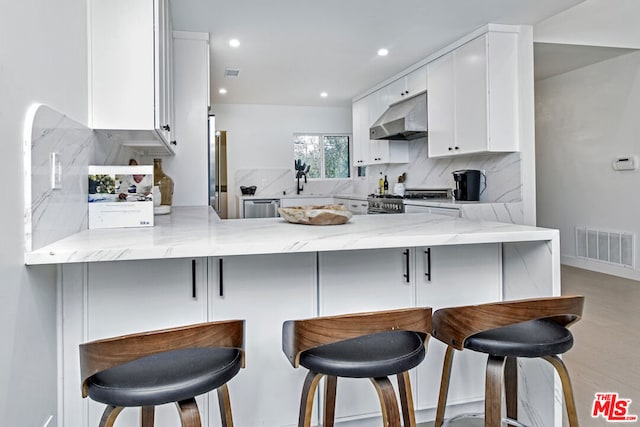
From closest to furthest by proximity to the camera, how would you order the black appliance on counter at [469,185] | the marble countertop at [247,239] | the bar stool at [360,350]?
the bar stool at [360,350], the marble countertop at [247,239], the black appliance on counter at [469,185]

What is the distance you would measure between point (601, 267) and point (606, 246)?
0.88 feet

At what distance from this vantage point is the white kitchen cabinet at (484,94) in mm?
3854

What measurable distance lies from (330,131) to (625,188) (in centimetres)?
427

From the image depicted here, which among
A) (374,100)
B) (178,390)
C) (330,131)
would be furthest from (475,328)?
(330,131)

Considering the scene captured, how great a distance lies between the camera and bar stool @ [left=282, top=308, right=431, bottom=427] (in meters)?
1.18

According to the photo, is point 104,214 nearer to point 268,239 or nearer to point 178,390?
point 268,239

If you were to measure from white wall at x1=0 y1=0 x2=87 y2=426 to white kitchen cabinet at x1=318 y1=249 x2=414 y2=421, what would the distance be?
39.0 inches

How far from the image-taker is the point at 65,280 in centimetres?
158

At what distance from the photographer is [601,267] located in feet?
17.2

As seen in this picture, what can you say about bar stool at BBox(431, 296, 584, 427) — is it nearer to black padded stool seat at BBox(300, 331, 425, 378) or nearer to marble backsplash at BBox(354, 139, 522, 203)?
black padded stool seat at BBox(300, 331, 425, 378)

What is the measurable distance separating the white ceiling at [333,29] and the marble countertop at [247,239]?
6.88 ft

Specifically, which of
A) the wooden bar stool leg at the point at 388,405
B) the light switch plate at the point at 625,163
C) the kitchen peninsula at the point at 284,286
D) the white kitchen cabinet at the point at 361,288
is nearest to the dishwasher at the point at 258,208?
the light switch plate at the point at 625,163

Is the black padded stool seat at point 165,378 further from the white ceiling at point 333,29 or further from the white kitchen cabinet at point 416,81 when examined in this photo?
the white kitchen cabinet at point 416,81

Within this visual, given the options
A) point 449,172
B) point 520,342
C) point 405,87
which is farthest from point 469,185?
point 520,342
